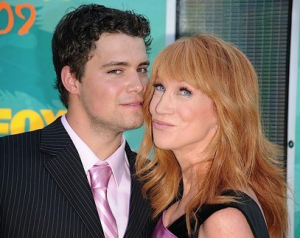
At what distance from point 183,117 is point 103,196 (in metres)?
0.53

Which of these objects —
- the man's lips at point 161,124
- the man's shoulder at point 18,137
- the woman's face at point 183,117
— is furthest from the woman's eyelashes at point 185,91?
the man's shoulder at point 18,137

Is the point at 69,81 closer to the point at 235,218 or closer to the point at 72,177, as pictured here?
the point at 72,177

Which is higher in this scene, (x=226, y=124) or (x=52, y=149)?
(x=226, y=124)

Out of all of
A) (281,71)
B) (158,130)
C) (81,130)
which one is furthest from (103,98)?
(281,71)

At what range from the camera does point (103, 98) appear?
2373 mm

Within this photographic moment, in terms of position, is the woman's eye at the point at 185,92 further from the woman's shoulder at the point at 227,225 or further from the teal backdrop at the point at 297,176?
the teal backdrop at the point at 297,176

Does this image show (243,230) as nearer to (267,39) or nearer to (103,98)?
(103,98)

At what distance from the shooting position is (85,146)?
2.30m

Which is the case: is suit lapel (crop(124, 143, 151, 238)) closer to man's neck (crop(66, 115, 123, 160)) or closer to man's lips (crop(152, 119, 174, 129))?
man's neck (crop(66, 115, 123, 160))

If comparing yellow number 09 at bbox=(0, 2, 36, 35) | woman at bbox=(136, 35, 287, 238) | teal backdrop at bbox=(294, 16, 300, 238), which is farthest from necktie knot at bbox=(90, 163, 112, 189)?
teal backdrop at bbox=(294, 16, 300, 238)

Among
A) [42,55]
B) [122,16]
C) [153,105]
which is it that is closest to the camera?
[153,105]

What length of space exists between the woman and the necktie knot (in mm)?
305

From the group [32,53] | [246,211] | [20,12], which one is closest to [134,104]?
[246,211]

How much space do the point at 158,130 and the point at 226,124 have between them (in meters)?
0.31
